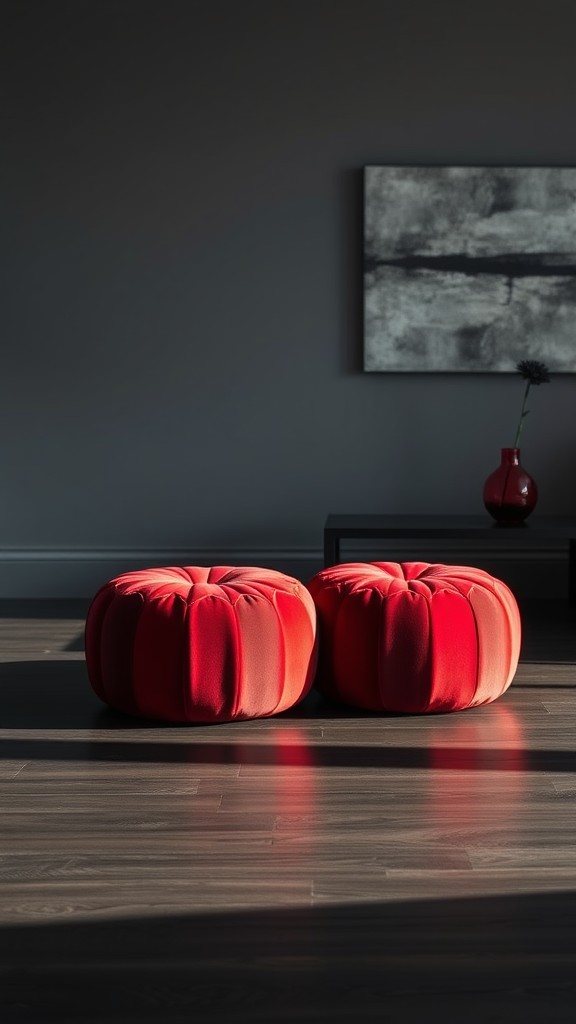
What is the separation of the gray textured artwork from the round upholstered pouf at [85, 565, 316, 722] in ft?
7.14

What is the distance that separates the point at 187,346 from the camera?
464 cm

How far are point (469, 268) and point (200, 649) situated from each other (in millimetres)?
2649

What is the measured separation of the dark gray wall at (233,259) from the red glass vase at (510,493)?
0.42 metres

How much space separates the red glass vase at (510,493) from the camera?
421cm

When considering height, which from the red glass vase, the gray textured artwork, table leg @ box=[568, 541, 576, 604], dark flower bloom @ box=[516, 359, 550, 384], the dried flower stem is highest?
the gray textured artwork

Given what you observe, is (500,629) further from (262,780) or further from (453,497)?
(453,497)

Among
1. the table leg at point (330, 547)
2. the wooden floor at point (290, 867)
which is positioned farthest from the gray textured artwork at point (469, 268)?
the wooden floor at point (290, 867)

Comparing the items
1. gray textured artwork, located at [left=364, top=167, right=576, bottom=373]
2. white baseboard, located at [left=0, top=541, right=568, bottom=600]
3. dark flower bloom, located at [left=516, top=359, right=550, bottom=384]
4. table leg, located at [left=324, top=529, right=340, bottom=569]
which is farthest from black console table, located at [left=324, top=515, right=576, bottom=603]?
gray textured artwork, located at [left=364, top=167, right=576, bottom=373]

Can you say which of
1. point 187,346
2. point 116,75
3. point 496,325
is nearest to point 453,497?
point 496,325

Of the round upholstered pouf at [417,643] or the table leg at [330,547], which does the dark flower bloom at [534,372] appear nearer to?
the table leg at [330,547]

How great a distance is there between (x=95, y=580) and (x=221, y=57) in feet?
7.58

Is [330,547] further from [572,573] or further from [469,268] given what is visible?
[469,268]

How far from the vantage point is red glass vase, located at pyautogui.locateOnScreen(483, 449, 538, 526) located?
166 inches

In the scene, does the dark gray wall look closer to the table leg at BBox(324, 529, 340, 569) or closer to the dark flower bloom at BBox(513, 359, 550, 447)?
the dark flower bloom at BBox(513, 359, 550, 447)
